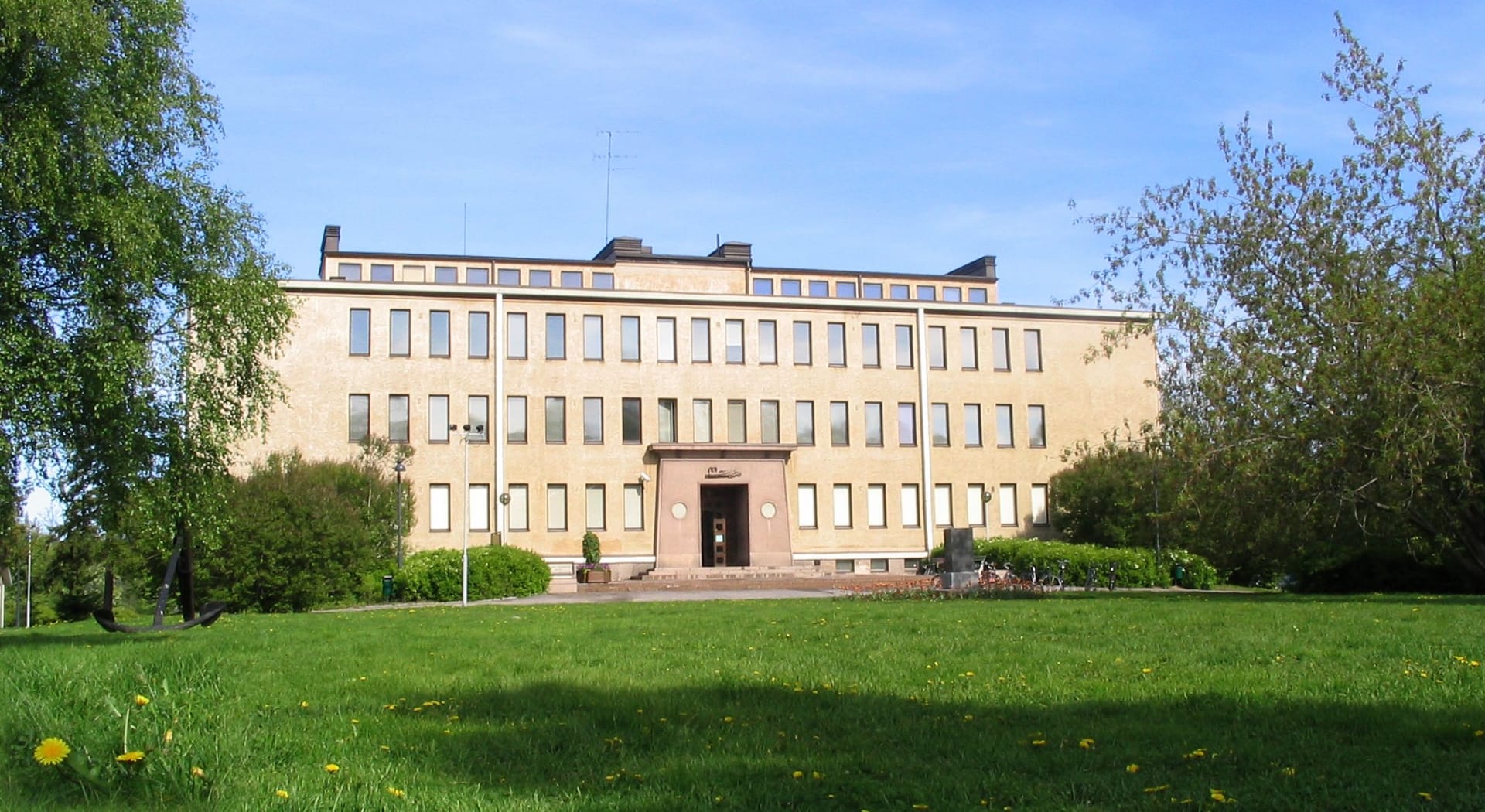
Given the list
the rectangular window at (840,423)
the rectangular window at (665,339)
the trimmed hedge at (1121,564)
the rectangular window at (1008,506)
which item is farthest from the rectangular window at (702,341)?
the trimmed hedge at (1121,564)

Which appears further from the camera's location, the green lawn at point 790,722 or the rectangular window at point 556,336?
the rectangular window at point 556,336

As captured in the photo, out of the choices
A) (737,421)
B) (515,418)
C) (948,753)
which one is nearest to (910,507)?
(737,421)

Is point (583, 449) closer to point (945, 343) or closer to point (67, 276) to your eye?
point (945, 343)

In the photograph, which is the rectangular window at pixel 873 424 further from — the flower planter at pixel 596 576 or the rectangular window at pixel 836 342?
the flower planter at pixel 596 576

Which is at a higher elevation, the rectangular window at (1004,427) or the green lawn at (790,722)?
the rectangular window at (1004,427)

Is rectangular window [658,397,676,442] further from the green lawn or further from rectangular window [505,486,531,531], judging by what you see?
the green lawn

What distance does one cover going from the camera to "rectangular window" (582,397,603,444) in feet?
188

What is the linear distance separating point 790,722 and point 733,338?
51546 millimetres

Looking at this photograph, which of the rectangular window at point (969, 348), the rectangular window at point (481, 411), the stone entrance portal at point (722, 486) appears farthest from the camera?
the rectangular window at point (969, 348)

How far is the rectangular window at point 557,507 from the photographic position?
184 ft

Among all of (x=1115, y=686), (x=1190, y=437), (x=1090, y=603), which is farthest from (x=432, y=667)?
(x=1190, y=437)

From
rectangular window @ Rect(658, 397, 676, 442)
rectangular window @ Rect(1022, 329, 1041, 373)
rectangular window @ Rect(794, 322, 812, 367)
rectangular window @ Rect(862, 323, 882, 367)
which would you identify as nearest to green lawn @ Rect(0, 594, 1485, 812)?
rectangular window @ Rect(658, 397, 676, 442)

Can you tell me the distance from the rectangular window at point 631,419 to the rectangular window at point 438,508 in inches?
315

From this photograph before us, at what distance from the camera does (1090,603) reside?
21500 mm
